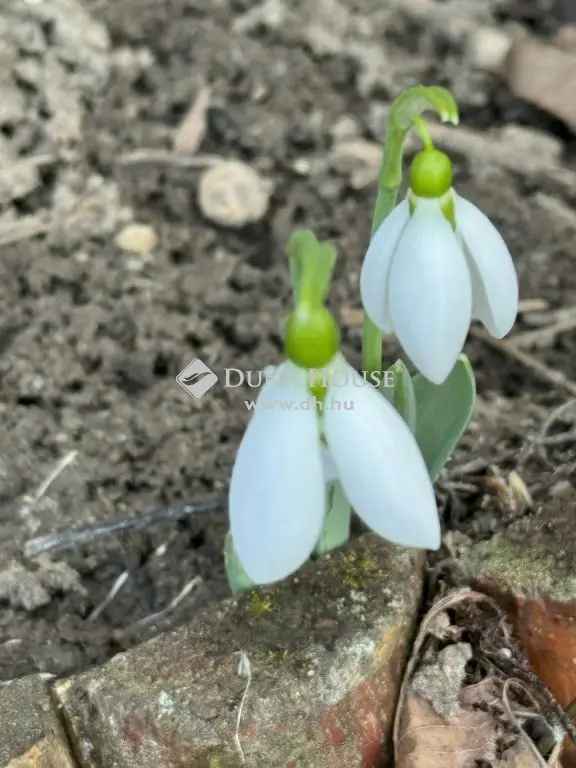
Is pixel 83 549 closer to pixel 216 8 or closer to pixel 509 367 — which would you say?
pixel 509 367

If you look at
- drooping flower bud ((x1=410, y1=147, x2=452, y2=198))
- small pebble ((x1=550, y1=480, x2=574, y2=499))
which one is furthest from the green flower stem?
small pebble ((x1=550, y1=480, x2=574, y2=499))

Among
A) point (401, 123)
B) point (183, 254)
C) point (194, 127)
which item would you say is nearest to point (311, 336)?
point (401, 123)

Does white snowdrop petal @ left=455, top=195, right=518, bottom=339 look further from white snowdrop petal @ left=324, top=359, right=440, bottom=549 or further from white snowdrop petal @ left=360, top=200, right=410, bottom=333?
white snowdrop petal @ left=324, top=359, right=440, bottom=549

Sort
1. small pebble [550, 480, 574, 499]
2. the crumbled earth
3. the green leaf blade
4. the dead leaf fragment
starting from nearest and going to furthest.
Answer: the green leaf blade → small pebble [550, 480, 574, 499] → the crumbled earth → the dead leaf fragment

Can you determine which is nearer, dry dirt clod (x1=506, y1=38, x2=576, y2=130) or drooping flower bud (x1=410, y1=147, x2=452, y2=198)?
drooping flower bud (x1=410, y1=147, x2=452, y2=198)

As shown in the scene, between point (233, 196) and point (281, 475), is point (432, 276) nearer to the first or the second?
point (281, 475)

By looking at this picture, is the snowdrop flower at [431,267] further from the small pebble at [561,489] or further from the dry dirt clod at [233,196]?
→ the dry dirt clod at [233,196]
